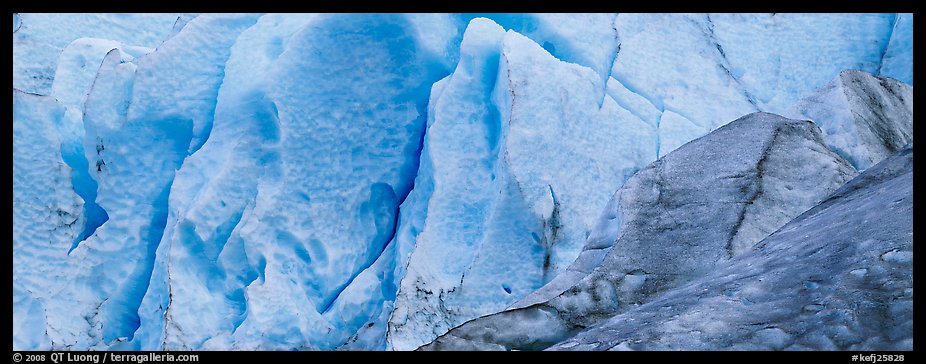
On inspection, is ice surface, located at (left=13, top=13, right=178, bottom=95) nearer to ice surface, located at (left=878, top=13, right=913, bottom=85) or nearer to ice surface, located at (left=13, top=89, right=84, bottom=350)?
ice surface, located at (left=13, top=89, right=84, bottom=350)

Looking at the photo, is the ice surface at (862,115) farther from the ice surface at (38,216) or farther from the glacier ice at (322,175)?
the ice surface at (38,216)

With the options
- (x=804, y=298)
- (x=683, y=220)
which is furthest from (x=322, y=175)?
(x=804, y=298)

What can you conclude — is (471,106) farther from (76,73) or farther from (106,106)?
(76,73)

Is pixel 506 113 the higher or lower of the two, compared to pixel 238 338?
higher

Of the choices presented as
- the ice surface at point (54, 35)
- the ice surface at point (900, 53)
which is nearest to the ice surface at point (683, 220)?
the ice surface at point (900, 53)

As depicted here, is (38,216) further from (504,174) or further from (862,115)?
(862,115)
